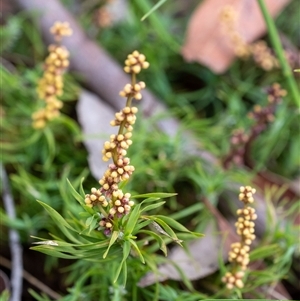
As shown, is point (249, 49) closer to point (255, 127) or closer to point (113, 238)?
point (255, 127)

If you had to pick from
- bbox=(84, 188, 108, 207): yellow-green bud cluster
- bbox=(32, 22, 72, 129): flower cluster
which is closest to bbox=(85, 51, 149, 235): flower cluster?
bbox=(84, 188, 108, 207): yellow-green bud cluster

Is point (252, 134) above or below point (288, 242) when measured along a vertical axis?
above

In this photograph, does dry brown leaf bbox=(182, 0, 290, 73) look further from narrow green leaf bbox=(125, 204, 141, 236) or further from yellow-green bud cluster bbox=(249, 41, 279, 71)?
narrow green leaf bbox=(125, 204, 141, 236)

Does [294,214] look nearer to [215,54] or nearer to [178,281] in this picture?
[178,281]

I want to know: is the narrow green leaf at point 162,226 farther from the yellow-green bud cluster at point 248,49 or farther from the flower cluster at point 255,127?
the yellow-green bud cluster at point 248,49

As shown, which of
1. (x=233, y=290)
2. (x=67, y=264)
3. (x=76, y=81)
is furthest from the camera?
(x=76, y=81)

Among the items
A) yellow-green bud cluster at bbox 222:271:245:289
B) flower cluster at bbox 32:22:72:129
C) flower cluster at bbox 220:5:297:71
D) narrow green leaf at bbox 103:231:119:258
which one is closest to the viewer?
narrow green leaf at bbox 103:231:119:258

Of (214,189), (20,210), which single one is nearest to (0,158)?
(20,210)
